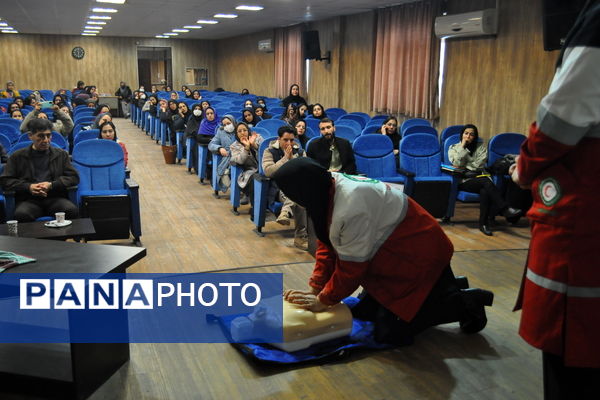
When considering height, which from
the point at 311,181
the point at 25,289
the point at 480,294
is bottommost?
the point at 480,294

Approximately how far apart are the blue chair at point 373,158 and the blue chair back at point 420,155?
194mm

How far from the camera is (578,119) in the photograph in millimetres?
1410

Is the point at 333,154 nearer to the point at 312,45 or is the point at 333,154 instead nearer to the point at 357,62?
the point at 357,62

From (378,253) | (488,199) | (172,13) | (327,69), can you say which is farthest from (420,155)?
(172,13)

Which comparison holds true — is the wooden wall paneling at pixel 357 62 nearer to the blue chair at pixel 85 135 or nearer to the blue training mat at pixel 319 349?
the blue chair at pixel 85 135

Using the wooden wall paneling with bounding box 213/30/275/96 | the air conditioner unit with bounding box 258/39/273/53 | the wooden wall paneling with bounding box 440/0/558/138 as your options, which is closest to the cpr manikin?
A: the wooden wall paneling with bounding box 440/0/558/138

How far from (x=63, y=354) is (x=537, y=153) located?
2.36 metres

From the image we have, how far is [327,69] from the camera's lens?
13.6m

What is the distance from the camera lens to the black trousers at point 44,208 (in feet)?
14.5

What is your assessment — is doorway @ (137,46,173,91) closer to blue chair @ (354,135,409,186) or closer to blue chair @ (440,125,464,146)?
blue chair @ (440,125,464,146)

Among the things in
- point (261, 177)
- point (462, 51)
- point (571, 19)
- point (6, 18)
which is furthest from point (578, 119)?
point (6, 18)

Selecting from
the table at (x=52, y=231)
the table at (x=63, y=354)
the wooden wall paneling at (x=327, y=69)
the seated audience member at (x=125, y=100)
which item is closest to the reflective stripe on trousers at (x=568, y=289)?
the table at (x=63, y=354)

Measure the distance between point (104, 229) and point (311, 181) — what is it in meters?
2.73

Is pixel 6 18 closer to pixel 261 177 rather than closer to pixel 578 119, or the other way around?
pixel 261 177
